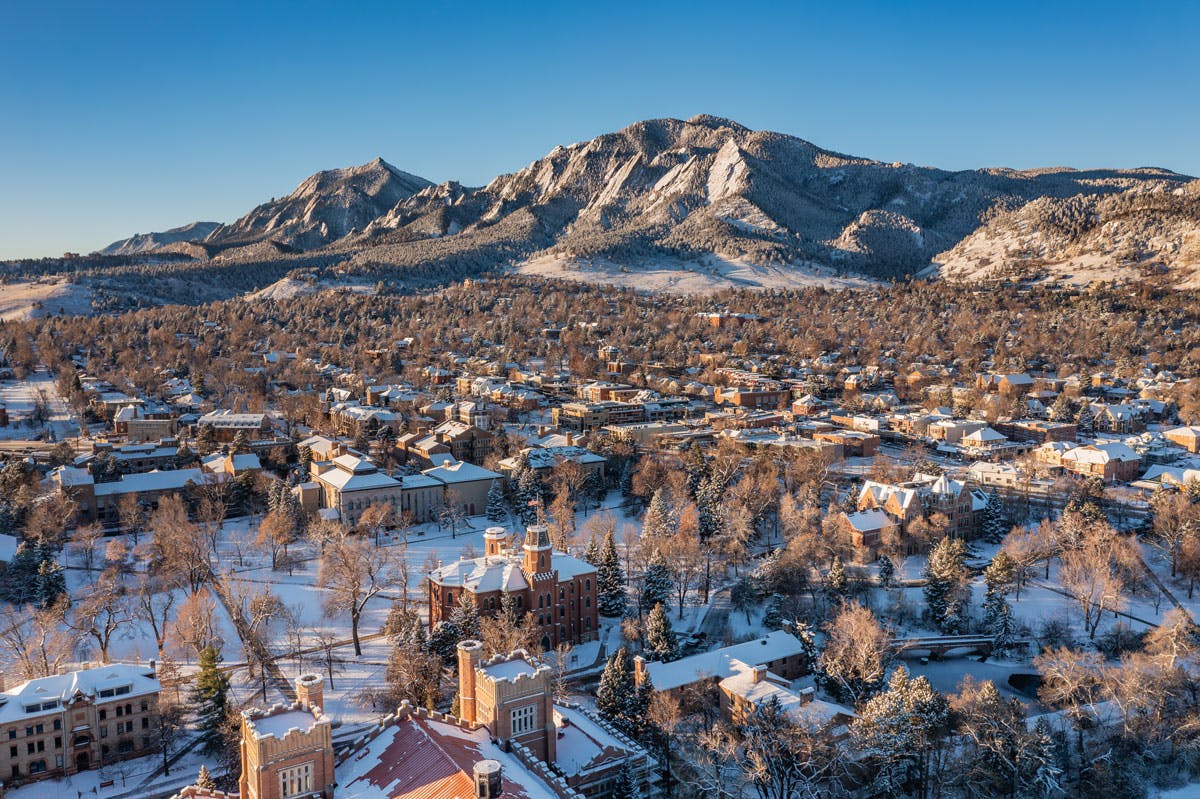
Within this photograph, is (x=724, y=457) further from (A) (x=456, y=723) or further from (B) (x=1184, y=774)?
(A) (x=456, y=723)

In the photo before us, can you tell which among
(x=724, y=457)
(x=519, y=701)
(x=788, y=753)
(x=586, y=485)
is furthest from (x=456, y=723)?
(x=724, y=457)

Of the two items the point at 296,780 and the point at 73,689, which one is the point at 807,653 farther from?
the point at 73,689

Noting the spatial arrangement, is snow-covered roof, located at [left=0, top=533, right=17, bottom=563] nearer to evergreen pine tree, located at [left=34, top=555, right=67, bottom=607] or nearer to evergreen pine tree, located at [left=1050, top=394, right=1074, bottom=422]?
evergreen pine tree, located at [left=34, top=555, right=67, bottom=607]

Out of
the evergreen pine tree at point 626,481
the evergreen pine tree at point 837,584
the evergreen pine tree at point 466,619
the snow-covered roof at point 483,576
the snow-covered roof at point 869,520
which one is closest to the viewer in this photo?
the evergreen pine tree at point 466,619

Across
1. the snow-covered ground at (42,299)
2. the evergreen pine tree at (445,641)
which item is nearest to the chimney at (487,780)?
the evergreen pine tree at (445,641)

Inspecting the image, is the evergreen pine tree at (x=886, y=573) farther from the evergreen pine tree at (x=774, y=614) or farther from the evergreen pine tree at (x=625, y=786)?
the evergreen pine tree at (x=625, y=786)

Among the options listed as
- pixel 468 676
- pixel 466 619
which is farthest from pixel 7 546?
pixel 468 676
